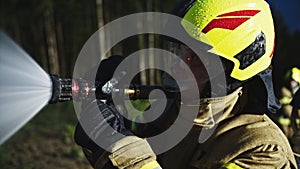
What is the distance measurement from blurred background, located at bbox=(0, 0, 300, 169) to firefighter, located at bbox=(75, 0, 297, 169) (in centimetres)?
119

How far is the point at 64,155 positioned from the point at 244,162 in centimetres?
701

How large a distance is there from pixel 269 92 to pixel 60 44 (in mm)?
32557

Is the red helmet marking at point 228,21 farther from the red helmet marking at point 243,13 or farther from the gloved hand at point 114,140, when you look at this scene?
the gloved hand at point 114,140

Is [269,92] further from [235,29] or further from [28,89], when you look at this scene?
[28,89]

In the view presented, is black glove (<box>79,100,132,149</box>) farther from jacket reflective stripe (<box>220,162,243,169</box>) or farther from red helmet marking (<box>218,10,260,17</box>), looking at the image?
red helmet marking (<box>218,10,260,17</box>)

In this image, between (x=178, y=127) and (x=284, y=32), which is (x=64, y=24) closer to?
(x=284, y=32)

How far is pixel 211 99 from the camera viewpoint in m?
2.56

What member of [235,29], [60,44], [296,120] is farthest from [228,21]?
[60,44]

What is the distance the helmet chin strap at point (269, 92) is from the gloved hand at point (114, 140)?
2.65 feet

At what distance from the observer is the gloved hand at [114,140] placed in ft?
7.07

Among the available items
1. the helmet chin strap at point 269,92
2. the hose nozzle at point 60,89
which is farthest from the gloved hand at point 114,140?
the helmet chin strap at point 269,92

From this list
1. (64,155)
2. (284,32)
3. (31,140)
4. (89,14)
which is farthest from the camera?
(89,14)

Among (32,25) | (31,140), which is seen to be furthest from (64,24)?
(31,140)

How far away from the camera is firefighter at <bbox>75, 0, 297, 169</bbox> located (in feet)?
7.18
